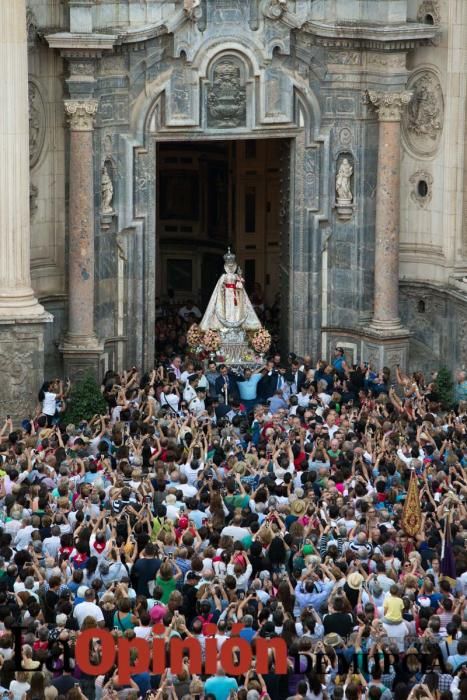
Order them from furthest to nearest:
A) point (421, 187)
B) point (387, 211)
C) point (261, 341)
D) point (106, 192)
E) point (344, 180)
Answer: point (421, 187)
point (344, 180)
point (387, 211)
point (261, 341)
point (106, 192)

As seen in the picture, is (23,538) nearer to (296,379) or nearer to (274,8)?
(296,379)

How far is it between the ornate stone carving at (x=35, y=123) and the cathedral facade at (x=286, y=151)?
40 mm

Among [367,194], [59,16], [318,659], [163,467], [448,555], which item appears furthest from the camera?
[367,194]

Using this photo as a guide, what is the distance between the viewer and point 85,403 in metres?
42.5

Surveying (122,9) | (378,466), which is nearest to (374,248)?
(122,9)

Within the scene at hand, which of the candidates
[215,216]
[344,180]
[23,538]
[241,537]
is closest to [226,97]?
[344,180]

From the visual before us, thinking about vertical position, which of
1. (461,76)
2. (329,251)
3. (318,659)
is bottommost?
(318,659)

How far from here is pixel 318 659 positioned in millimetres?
28203

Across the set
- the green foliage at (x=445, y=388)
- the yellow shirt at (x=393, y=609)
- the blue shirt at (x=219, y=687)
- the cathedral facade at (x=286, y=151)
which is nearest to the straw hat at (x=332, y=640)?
the yellow shirt at (x=393, y=609)

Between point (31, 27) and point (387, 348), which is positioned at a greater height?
point (31, 27)

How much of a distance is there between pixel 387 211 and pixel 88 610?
19155mm

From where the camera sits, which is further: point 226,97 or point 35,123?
point 226,97

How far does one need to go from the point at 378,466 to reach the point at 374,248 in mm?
10703

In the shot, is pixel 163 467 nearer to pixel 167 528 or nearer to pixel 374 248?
pixel 167 528
